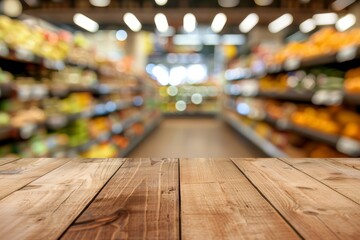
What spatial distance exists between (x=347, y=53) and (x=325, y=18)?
7.99 metres

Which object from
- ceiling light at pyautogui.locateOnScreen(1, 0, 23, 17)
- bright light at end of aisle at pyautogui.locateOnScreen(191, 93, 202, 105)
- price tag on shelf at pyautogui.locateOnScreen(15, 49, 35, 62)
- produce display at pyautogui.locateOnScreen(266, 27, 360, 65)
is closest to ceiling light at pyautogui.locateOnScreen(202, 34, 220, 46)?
bright light at end of aisle at pyautogui.locateOnScreen(191, 93, 202, 105)

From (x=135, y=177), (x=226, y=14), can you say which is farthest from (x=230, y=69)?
(x=135, y=177)

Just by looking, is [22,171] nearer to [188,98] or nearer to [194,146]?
[194,146]

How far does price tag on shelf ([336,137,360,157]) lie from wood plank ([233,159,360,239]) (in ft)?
4.87

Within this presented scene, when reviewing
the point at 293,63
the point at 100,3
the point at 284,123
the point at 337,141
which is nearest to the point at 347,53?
the point at 337,141

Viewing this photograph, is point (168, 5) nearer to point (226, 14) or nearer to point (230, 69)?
point (226, 14)

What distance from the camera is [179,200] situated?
871mm

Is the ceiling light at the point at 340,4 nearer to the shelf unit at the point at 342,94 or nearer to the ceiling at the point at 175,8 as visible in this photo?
the ceiling at the point at 175,8

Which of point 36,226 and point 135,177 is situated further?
point 135,177

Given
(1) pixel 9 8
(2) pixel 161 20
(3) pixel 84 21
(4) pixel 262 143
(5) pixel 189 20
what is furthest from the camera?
(3) pixel 84 21

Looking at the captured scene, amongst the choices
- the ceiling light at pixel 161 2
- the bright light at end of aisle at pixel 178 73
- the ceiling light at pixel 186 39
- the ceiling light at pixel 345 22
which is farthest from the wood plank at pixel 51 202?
the bright light at end of aisle at pixel 178 73

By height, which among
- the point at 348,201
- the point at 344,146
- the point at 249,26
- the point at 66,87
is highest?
the point at 249,26

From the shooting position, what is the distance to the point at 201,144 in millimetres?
6555

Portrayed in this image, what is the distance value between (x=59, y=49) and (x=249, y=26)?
26.7 ft
